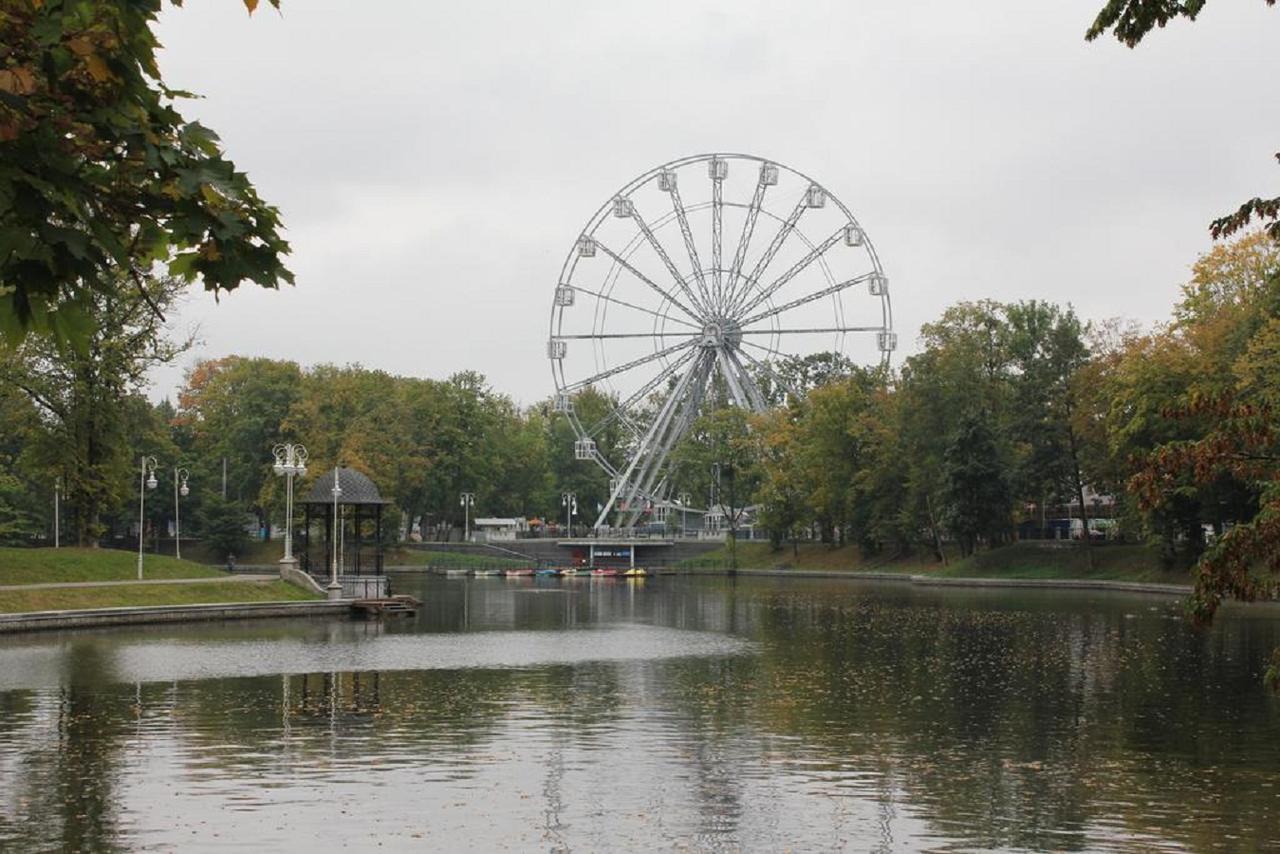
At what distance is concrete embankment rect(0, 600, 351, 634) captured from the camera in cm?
4494

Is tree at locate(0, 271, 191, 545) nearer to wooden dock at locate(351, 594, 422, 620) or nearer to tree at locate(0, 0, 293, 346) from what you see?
wooden dock at locate(351, 594, 422, 620)

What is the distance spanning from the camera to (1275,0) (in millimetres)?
→ 12992

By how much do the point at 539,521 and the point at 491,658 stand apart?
122 metres

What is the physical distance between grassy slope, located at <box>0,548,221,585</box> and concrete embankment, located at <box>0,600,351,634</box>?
6.44 m

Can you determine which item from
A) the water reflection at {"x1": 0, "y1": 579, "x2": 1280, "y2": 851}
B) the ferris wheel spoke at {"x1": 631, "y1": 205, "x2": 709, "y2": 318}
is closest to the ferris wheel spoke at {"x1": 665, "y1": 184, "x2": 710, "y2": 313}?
the ferris wheel spoke at {"x1": 631, "y1": 205, "x2": 709, "y2": 318}

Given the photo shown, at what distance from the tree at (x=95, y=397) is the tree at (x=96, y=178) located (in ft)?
167

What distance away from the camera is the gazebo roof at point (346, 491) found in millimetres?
59500

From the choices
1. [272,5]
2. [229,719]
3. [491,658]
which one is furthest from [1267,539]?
[491,658]

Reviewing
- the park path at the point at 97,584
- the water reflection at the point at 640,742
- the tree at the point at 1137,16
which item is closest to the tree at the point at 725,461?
the park path at the point at 97,584

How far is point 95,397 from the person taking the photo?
59.8 metres

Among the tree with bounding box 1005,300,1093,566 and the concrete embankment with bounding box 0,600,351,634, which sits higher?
the tree with bounding box 1005,300,1093,566

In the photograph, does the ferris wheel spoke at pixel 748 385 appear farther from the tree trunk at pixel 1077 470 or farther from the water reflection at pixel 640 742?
the water reflection at pixel 640 742

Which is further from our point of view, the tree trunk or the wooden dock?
the tree trunk

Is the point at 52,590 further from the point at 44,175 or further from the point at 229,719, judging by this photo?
the point at 44,175
